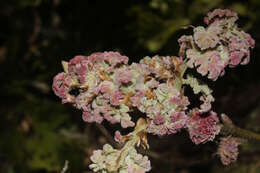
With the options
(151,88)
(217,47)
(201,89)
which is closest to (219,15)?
(217,47)

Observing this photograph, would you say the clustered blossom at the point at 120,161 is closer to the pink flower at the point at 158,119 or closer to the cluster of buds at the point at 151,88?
the cluster of buds at the point at 151,88

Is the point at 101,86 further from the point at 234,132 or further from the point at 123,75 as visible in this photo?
the point at 234,132

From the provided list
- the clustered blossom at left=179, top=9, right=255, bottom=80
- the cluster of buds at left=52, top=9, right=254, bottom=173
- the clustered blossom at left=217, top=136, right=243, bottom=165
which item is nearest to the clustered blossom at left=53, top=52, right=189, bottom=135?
the cluster of buds at left=52, top=9, right=254, bottom=173

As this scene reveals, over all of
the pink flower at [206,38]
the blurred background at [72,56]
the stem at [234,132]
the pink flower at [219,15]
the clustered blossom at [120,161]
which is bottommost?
the clustered blossom at [120,161]

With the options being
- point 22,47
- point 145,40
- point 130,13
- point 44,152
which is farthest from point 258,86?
point 22,47

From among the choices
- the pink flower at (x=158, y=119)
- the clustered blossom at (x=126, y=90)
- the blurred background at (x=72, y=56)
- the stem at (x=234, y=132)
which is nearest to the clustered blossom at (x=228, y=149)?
the stem at (x=234, y=132)

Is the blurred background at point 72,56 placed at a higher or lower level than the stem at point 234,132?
higher

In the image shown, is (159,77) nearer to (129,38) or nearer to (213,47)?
(213,47)
